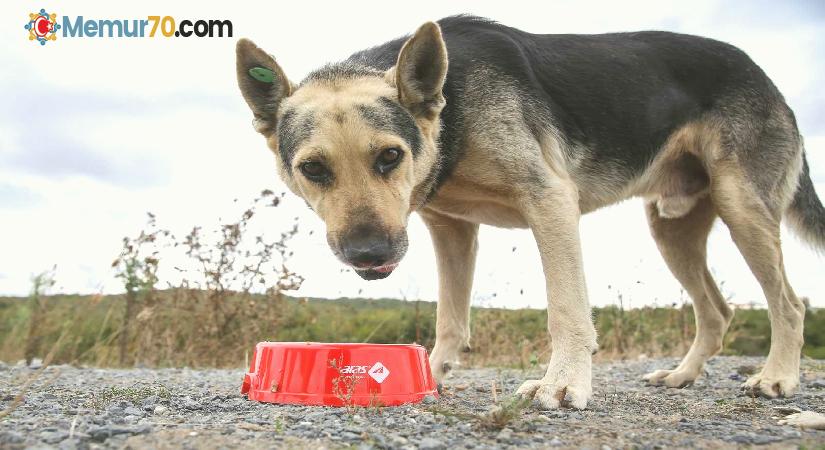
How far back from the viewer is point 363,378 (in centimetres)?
402

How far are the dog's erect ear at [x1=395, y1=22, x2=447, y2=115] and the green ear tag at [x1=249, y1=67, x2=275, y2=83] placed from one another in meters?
0.80

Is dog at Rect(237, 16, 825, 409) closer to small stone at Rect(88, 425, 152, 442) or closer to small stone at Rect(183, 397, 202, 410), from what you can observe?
small stone at Rect(183, 397, 202, 410)

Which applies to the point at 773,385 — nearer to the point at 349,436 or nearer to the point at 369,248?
the point at 369,248

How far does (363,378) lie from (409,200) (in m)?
1.06

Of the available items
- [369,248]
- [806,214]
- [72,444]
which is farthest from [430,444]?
[806,214]

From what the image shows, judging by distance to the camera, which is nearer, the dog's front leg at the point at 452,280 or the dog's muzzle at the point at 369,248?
the dog's muzzle at the point at 369,248

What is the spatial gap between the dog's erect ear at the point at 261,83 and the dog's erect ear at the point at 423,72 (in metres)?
0.76

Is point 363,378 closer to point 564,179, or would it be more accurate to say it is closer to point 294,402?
point 294,402

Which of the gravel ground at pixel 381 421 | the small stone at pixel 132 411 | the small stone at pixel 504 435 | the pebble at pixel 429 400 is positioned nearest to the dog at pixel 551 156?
the gravel ground at pixel 381 421

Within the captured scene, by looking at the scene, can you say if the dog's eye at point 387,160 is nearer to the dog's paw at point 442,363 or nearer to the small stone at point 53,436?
the dog's paw at point 442,363

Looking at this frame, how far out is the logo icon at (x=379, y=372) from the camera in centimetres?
404

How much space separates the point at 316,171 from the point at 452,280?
5.66ft

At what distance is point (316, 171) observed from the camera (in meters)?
4.03

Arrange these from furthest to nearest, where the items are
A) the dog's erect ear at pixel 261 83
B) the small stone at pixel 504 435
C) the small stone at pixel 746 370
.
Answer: the small stone at pixel 746 370 < the dog's erect ear at pixel 261 83 < the small stone at pixel 504 435
